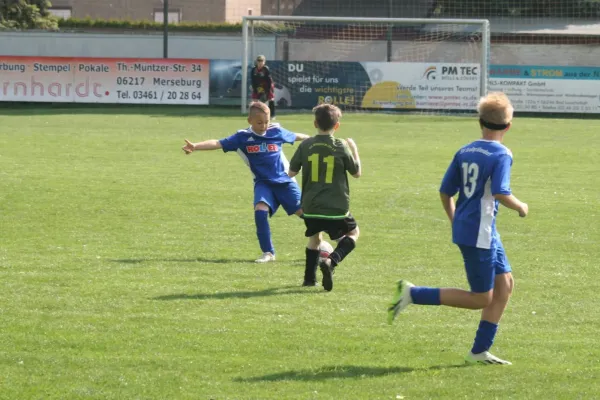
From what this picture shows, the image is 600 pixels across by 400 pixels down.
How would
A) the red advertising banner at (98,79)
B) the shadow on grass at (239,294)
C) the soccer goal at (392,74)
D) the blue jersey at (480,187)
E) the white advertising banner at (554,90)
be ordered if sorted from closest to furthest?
the blue jersey at (480,187) < the shadow on grass at (239,294) < the soccer goal at (392,74) < the white advertising banner at (554,90) < the red advertising banner at (98,79)

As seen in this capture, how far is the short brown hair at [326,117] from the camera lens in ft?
26.8

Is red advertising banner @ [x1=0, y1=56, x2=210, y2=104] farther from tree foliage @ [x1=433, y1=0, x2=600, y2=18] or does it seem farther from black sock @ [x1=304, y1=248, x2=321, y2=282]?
black sock @ [x1=304, y1=248, x2=321, y2=282]

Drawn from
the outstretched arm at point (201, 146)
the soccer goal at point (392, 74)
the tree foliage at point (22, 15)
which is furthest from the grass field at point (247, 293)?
the tree foliage at point (22, 15)

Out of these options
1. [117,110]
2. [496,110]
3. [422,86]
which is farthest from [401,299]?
[117,110]

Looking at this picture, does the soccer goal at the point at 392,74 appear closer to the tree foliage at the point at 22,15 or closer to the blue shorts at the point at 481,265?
the tree foliage at the point at 22,15

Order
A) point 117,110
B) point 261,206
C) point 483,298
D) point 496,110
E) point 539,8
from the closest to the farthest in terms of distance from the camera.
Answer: point 496,110, point 483,298, point 261,206, point 117,110, point 539,8

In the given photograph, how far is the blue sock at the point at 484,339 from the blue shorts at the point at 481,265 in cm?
25

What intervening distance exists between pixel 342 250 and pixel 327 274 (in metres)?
0.27

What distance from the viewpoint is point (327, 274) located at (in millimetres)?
8211

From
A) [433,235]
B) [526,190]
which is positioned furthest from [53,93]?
[433,235]

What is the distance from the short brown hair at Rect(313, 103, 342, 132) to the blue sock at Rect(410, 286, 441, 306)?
2187 millimetres

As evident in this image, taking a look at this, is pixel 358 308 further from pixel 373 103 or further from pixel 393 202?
pixel 373 103

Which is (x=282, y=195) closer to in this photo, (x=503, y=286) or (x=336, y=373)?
(x=503, y=286)

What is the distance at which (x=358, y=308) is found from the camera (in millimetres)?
7715
